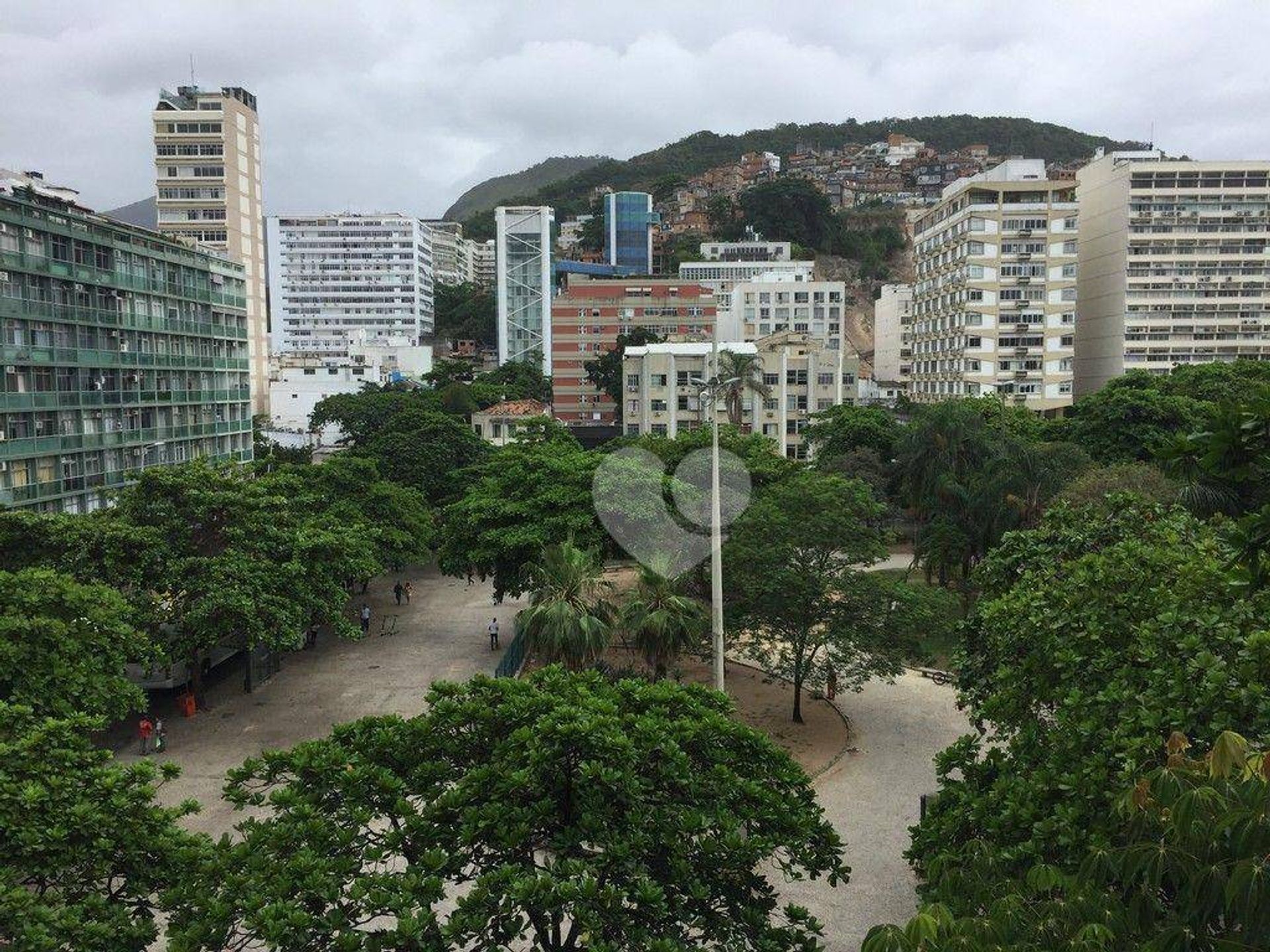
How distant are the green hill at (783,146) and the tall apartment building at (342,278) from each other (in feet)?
118

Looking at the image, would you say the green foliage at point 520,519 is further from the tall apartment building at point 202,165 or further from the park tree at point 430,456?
the tall apartment building at point 202,165

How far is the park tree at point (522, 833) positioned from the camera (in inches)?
283

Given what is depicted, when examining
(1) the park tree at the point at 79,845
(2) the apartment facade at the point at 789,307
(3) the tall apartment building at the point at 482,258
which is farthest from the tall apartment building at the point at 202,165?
(3) the tall apartment building at the point at 482,258

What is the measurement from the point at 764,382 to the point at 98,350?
109 ft

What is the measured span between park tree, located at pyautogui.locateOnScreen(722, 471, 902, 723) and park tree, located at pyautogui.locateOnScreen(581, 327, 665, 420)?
149ft

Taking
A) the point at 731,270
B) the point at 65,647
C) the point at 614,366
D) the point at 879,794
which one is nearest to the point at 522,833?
the point at 879,794

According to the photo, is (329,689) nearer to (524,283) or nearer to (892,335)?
(892,335)

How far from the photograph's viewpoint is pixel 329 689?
22.5 m

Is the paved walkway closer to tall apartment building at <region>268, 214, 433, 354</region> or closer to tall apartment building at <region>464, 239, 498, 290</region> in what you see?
tall apartment building at <region>268, 214, 433, 354</region>

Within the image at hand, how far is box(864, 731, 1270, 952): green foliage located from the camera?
4.93m

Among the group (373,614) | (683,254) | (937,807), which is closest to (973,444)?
(373,614)

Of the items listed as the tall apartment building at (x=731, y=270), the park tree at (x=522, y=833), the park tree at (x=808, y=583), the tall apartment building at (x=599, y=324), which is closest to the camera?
the park tree at (x=522, y=833)

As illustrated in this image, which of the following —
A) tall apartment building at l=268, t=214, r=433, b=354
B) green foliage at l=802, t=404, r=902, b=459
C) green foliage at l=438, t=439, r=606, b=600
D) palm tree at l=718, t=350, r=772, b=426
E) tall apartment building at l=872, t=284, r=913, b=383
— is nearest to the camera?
green foliage at l=438, t=439, r=606, b=600

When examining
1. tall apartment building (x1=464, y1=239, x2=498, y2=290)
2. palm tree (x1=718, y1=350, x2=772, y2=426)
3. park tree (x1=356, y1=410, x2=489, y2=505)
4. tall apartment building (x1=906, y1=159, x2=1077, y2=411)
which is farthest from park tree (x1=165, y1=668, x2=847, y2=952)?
tall apartment building (x1=464, y1=239, x2=498, y2=290)
